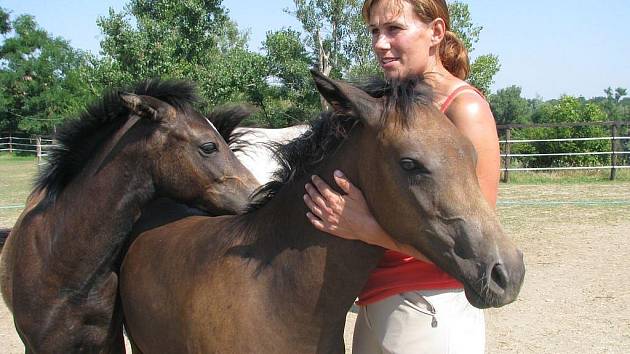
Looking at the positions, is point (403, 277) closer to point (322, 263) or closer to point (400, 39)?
point (322, 263)

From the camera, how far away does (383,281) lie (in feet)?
6.77

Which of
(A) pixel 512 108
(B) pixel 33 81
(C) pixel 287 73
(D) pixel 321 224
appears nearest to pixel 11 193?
(C) pixel 287 73

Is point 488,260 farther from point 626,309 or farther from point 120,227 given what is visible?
point 626,309

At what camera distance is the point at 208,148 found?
303cm

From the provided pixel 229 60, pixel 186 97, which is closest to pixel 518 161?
pixel 229 60

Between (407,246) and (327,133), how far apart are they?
1.76 feet

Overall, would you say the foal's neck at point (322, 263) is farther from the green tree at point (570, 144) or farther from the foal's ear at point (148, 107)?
the green tree at point (570, 144)

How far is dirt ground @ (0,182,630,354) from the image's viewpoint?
4.88 meters

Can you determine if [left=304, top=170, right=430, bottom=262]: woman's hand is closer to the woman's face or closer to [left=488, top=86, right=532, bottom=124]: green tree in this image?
the woman's face

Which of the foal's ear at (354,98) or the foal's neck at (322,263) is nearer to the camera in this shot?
the foal's ear at (354,98)

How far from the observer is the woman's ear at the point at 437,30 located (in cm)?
206

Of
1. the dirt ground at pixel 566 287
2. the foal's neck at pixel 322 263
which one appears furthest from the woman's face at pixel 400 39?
the dirt ground at pixel 566 287

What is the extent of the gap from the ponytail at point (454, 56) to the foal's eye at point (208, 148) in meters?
1.39

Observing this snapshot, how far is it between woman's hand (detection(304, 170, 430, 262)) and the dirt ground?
131 inches
